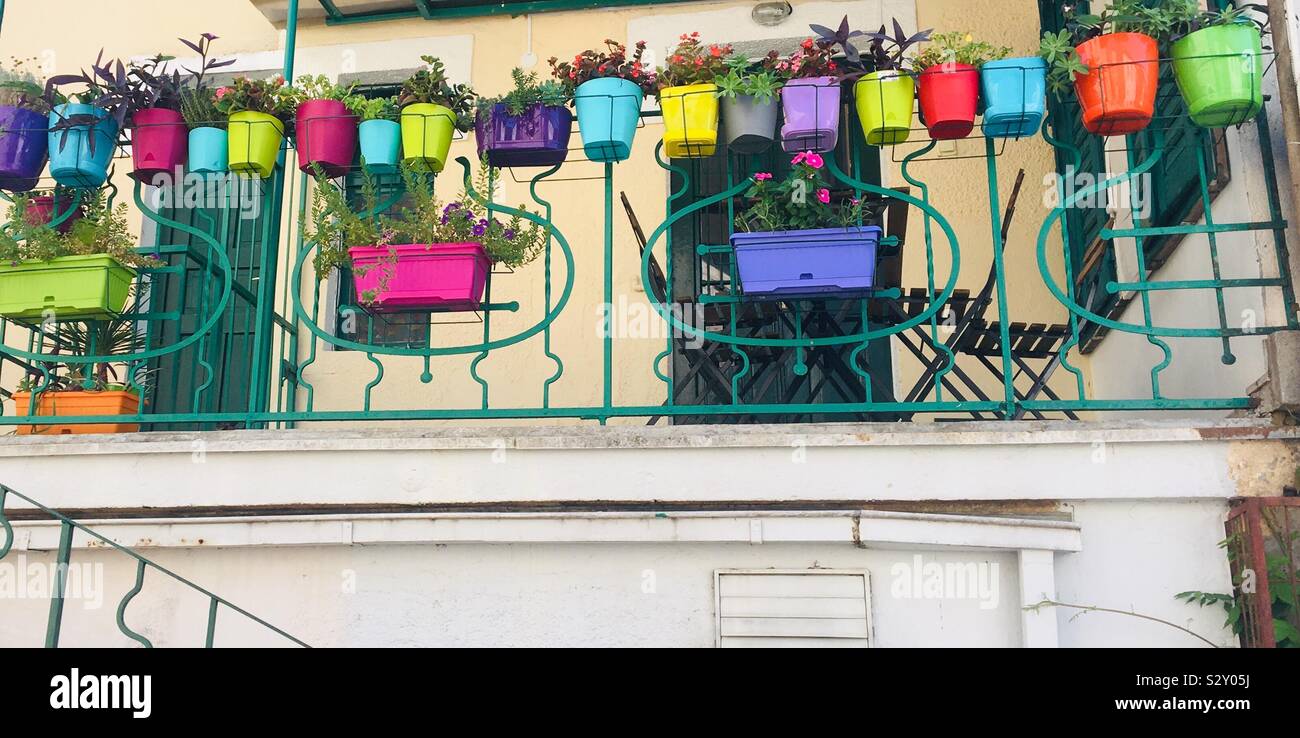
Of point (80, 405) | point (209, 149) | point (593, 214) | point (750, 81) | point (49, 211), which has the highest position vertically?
point (593, 214)

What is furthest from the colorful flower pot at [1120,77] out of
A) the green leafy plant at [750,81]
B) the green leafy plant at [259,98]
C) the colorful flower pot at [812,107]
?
the green leafy plant at [259,98]

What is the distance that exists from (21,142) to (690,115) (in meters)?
2.40

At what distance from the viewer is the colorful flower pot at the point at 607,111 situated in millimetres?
4141

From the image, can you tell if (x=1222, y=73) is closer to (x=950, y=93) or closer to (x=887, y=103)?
(x=950, y=93)

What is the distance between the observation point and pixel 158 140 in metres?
4.35

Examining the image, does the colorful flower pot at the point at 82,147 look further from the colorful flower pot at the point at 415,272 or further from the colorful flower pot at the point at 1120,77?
the colorful flower pot at the point at 1120,77

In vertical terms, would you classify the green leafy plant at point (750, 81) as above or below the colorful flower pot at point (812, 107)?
above

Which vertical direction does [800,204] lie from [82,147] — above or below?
below

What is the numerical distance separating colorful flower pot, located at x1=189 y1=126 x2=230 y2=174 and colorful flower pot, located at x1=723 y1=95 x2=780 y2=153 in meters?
1.76

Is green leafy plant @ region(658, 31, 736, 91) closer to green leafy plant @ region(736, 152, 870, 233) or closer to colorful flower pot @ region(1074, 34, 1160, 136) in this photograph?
green leafy plant @ region(736, 152, 870, 233)

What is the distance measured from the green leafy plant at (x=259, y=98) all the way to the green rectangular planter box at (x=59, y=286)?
26.6 inches

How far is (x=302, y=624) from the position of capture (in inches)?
151

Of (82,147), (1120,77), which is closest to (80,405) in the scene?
(82,147)
